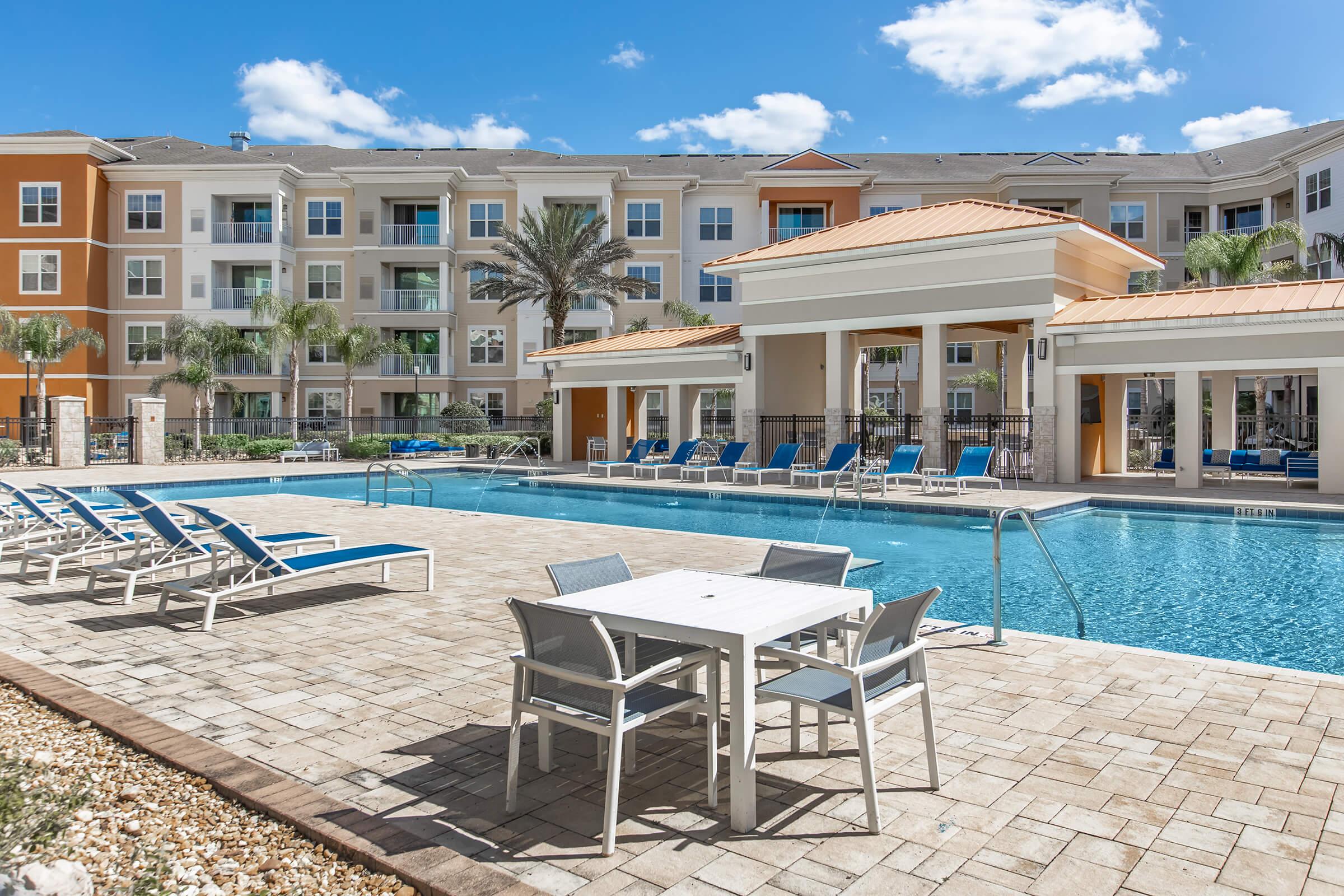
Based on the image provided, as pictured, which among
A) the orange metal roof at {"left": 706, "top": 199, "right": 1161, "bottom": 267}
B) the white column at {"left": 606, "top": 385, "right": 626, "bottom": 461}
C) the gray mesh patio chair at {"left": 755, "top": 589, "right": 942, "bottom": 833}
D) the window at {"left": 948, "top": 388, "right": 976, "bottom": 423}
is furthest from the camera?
the window at {"left": 948, "top": 388, "right": 976, "bottom": 423}

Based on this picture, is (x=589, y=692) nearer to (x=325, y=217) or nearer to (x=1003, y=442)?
(x=1003, y=442)

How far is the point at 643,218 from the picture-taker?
39.1 metres

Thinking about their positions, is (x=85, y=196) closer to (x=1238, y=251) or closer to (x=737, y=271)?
(x=737, y=271)

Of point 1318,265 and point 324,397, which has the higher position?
point 1318,265

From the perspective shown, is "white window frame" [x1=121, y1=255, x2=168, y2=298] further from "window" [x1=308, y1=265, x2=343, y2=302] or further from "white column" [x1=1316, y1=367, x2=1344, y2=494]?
"white column" [x1=1316, y1=367, x2=1344, y2=494]

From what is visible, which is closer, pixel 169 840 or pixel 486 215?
pixel 169 840

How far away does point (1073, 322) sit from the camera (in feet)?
61.6

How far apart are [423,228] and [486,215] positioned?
9.27 feet

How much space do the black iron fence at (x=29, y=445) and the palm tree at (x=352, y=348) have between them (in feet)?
29.1

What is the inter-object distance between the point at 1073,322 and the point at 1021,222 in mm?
2511

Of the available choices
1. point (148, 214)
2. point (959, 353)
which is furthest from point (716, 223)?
point (148, 214)

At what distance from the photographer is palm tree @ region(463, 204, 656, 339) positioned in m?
32.3

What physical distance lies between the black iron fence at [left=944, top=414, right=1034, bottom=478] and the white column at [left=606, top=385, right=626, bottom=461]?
31.9 feet

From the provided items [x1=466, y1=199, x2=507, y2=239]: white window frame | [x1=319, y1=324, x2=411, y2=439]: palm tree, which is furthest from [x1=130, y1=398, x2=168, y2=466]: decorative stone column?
[x1=466, y1=199, x2=507, y2=239]: white window frame
